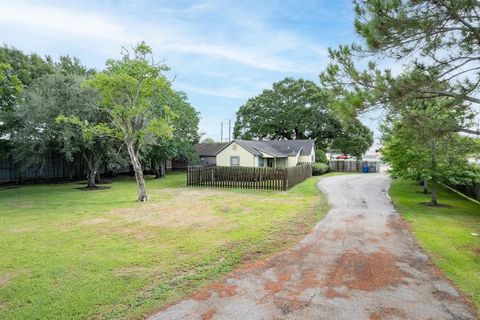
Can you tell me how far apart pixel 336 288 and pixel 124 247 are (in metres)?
4.85

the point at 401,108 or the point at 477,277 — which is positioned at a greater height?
the point at 401,108

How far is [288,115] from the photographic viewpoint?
122 ft

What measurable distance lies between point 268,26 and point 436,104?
7.84 meters

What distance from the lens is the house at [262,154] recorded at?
25.6 meters

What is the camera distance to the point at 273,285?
4.92 m

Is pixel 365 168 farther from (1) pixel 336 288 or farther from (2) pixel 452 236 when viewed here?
(1) pixel 336 288

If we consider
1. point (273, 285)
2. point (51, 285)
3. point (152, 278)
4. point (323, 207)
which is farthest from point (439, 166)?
point (51, 285)

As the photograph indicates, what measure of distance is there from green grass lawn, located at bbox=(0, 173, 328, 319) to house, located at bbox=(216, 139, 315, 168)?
12401mm

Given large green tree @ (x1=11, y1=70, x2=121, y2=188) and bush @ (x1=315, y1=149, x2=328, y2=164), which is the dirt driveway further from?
bush @ (x1=315, y1=149, x2=328, y2=164)

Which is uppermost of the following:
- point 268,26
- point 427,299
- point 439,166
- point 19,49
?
point 19,49

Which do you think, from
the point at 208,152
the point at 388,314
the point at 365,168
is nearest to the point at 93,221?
the point at 388,314

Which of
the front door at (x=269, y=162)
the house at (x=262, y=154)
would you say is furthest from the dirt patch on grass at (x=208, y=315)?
the front door at (x=269, y=162)

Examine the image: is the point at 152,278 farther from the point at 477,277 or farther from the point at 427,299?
the point at 477,277

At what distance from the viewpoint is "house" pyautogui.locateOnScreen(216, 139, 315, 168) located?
1008 inches
